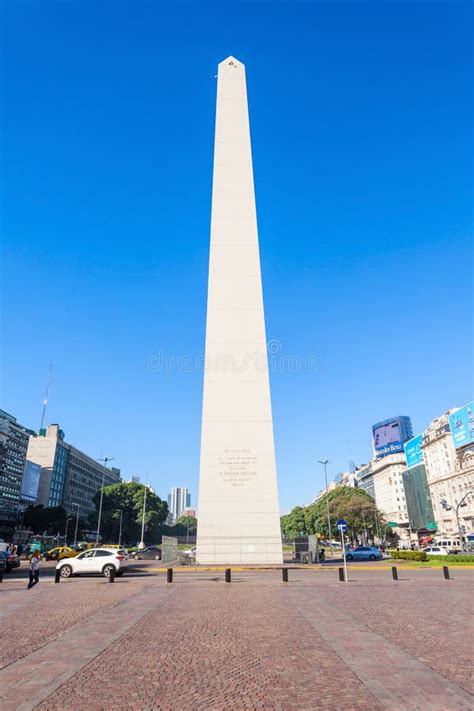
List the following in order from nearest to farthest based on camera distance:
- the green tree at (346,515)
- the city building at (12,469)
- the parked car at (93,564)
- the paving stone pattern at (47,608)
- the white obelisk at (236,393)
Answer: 1. the paving stone pattern at (47,608)
2. the parked car at (93,564)
3. the white obelisk at (236,393)
4. the green tree at (346,515)
5. the city building at (12,469)

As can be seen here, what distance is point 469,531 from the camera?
80.4 m

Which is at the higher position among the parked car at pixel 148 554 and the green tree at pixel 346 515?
the green tree at pixel 346 515

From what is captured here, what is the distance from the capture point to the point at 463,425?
86.2 m

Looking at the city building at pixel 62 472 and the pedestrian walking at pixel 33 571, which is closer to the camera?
the pedestrian walking at pixel 33 571

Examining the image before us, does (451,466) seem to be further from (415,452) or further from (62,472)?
(62,472)

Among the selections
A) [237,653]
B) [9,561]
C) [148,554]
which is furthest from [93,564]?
[148,554]

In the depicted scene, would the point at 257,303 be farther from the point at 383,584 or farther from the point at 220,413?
the point at 383,584

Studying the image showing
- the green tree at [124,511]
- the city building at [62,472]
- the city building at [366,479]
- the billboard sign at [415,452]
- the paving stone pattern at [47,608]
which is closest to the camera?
the paving stone pattern at [47,608]

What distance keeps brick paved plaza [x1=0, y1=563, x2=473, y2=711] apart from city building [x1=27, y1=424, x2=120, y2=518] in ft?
310

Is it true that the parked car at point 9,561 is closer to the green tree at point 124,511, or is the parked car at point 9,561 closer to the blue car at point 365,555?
the blue car at point 365,555

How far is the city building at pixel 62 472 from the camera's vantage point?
375ft

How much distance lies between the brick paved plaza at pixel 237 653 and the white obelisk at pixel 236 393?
15.9 m

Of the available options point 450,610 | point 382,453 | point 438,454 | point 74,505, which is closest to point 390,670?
point 450,610

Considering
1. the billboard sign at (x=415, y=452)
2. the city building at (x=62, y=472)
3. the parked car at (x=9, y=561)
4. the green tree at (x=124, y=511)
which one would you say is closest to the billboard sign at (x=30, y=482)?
the city building at (x=62, y=472)
